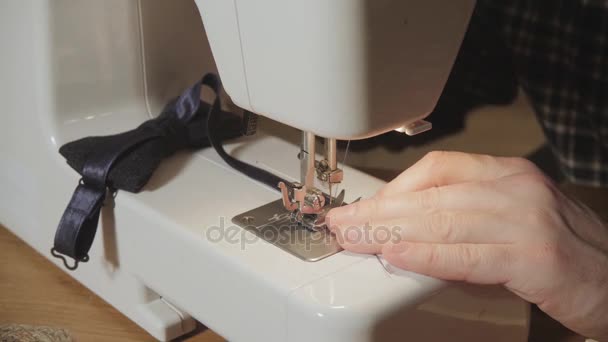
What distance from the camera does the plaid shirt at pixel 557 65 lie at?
1321mm

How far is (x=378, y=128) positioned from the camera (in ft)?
2.07

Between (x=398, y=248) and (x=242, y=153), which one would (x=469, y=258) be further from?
(x=242, y=153)

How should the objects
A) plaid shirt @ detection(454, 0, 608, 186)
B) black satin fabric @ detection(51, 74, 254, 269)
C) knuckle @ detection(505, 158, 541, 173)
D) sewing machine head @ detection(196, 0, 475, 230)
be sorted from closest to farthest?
sewing machine head @ detection(196, 0, 475, 230), knuckle @ detection(505, 158, 541, 173), black satin fabric @ detection(51, 74, 254, 269), plaid shirt @ detection(454, 0, 608, 186)

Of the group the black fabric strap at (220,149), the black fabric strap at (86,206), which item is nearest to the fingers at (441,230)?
the black fabric strap at (220,149)

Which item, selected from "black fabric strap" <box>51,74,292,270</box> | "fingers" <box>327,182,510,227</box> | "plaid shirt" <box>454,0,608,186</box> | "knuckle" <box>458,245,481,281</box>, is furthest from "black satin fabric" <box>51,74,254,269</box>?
"plaid shirt" <box>454,0,608,186</box>

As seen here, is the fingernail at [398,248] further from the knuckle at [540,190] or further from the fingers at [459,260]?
the knuckle at [540,190]

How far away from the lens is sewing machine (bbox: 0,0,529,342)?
1.99 ft

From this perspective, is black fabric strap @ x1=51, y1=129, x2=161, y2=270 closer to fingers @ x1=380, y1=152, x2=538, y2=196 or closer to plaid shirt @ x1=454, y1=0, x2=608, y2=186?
fingers @ x1=380, y1=152, x2=538, y2=196

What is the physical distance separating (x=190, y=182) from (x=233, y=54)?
19 cm

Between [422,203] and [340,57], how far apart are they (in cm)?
15

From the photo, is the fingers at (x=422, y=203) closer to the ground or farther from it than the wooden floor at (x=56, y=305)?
farther from it

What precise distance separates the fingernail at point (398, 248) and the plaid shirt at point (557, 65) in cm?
77

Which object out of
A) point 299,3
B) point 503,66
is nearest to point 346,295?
point 299,3

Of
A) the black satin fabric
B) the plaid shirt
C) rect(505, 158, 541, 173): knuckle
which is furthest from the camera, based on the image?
the plaid shirt
